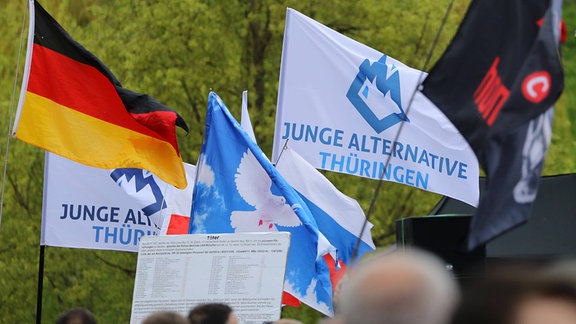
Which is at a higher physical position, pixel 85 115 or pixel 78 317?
pixel 85 115

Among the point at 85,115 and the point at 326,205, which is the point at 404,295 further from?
the point at 326,205

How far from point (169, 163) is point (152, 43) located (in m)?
10.8

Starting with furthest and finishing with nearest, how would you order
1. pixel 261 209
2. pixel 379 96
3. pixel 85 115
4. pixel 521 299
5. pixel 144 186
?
pixel 144 186 < pixel 379 96 < pixel 85 115 < pixel 261 209 < pixel 521 299

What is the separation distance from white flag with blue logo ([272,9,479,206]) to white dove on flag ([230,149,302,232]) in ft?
8.40

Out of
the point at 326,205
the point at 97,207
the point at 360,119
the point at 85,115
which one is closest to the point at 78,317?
the point at 85,115

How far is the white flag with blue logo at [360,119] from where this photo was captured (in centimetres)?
1262

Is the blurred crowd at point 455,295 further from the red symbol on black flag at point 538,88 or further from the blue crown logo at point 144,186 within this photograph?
the blue crown logo at point 144,186

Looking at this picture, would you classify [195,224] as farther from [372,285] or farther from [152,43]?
[152,43]

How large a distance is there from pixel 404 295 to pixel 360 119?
1078 centimetres

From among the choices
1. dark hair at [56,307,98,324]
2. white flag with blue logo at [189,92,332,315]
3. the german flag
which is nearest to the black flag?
dark hair at [56,307,98,324]

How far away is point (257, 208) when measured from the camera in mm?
10047

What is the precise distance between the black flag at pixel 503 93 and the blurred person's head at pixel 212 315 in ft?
5.48

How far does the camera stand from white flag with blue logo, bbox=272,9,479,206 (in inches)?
497

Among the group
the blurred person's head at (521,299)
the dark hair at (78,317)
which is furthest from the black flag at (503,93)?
the dark hair at (78,317)
